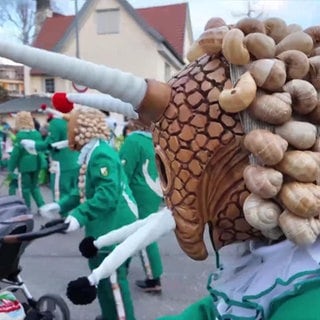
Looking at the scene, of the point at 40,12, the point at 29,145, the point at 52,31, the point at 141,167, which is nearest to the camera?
the point at 141,167

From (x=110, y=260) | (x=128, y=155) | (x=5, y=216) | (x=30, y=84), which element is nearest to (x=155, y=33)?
(x=30, y=84)

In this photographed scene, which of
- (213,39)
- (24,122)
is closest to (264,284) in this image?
→ (213,39)

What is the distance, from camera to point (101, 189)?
3361 millimetres

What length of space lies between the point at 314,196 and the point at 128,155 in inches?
147

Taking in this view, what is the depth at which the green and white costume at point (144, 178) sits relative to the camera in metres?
4.57

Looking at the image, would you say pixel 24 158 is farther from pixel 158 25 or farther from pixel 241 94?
pixel 158 25

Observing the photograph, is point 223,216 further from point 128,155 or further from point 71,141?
point 128,155

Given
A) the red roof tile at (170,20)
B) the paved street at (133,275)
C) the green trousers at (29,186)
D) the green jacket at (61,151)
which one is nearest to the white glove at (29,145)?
the green jacket at (61,151)

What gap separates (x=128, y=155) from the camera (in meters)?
4.65

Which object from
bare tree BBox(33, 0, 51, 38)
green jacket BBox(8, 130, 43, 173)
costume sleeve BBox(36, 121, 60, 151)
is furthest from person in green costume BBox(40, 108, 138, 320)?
bare tree BBox(33, 0, 51, 38)

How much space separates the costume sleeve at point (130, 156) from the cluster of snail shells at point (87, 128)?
0.54 metres

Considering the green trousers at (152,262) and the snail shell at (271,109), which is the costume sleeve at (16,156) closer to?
the green trousers at (152,262)

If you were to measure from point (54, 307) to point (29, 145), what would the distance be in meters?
4.46

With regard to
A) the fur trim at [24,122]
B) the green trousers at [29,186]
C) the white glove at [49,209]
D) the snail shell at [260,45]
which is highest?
the snail shell at [260,45]
